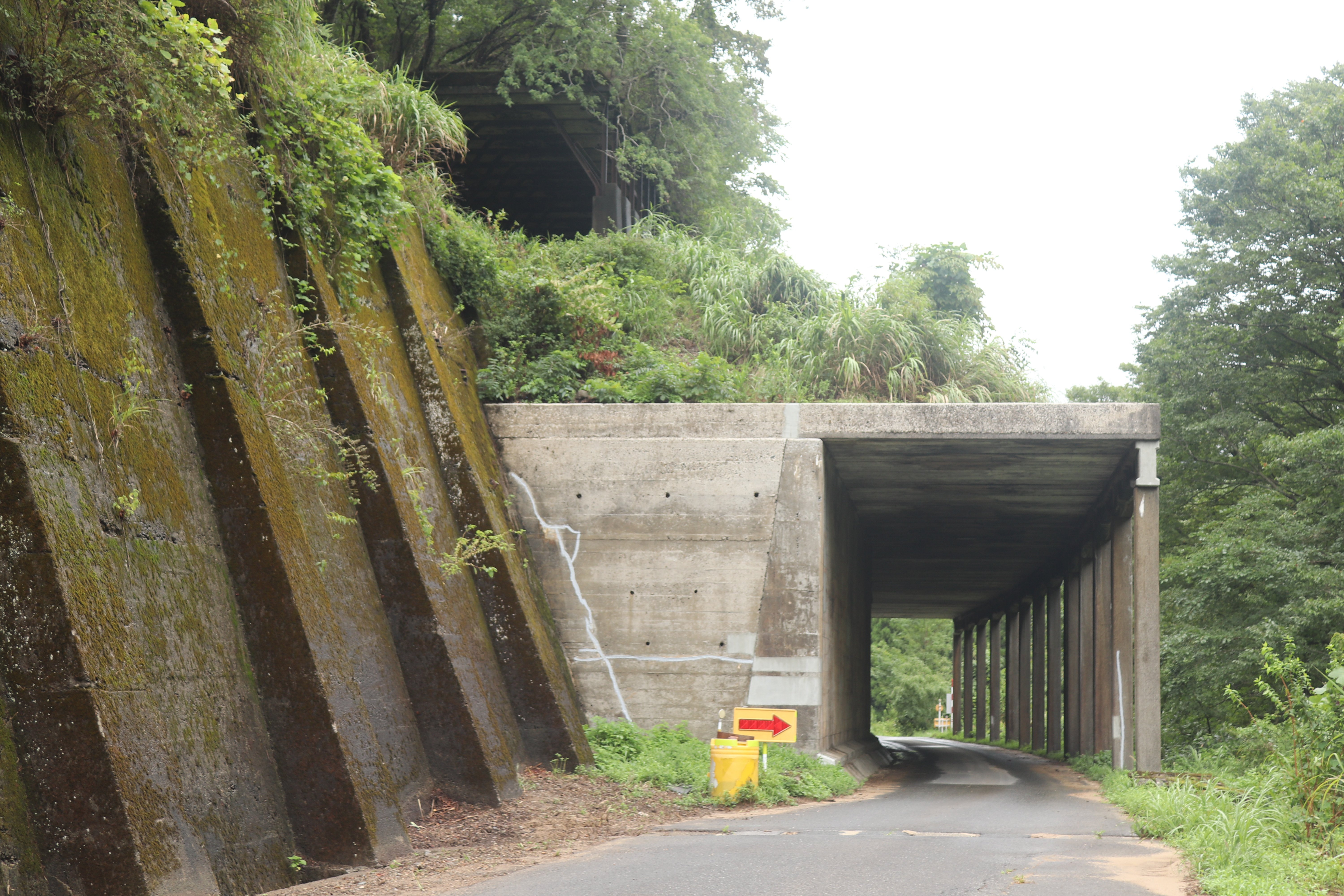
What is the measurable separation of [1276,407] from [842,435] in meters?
13.6

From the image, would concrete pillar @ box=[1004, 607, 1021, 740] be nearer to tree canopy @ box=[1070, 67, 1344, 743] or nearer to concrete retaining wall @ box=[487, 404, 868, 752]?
tree canopy @ box=[1070, 67, 1344, 743]

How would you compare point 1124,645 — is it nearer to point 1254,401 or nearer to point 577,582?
point 577,582

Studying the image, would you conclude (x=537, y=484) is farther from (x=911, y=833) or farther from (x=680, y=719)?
(x=911, y=833)

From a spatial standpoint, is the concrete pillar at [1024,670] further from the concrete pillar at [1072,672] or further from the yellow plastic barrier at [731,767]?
the yellow plastic barrier at [731,767]

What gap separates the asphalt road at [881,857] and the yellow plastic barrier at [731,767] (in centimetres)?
49

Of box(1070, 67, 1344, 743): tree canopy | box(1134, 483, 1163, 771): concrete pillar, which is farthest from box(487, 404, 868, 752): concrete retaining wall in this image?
box(1070, 67, 1344, 743): tree canopy

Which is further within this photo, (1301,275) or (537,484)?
(1301,275)

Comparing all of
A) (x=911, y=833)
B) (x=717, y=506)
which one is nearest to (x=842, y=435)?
(x=717, y=506)

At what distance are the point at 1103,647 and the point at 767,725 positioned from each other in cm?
958

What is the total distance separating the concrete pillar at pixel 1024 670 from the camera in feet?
111

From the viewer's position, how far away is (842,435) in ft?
44.8

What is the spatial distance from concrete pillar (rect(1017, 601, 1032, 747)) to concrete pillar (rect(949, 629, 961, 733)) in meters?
15.1

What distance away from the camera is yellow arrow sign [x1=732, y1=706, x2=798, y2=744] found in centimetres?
1139

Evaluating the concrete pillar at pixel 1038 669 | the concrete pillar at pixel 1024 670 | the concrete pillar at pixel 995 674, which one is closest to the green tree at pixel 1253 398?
the concrete pillar at pixel 1038 669
